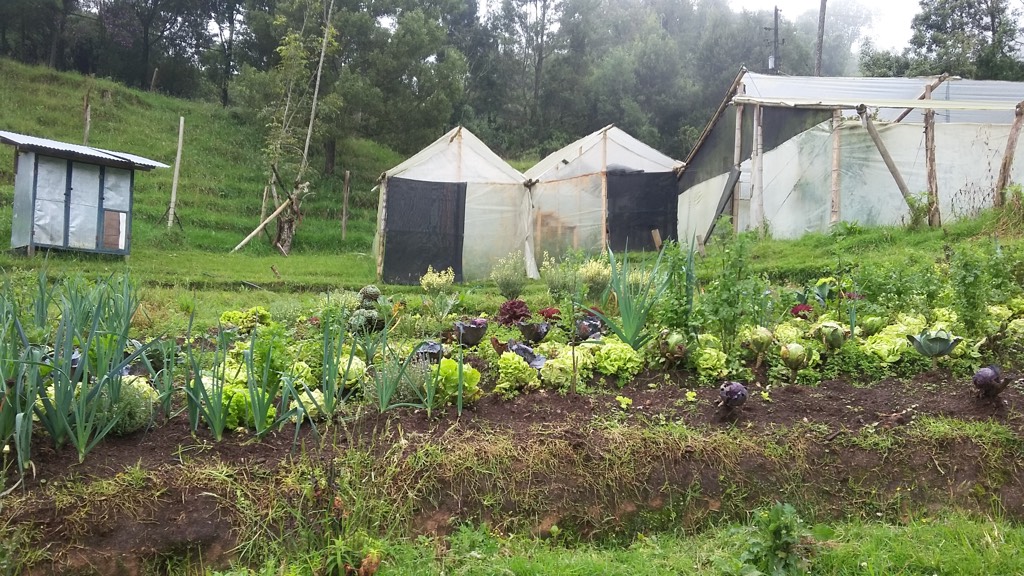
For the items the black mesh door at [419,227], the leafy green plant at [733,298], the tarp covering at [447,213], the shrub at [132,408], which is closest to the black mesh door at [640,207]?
the tarp covering at [447,213]

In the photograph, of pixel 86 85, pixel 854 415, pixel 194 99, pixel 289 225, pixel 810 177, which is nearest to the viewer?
pixel 854 415

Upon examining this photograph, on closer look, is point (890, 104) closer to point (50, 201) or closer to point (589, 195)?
point (589, 195)

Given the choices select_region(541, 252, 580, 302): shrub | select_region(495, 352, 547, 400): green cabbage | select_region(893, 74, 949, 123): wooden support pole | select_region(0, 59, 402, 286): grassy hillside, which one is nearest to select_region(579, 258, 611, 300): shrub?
select_region(541, 252, 580, 302): shrub

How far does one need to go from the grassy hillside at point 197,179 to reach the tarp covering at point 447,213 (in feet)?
3.06

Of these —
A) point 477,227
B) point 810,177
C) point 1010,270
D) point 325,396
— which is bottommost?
point 325,396

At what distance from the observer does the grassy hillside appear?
1299 centimetres

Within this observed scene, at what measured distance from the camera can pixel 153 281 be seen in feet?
30.0

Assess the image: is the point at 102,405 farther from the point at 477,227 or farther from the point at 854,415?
the point at 477,227

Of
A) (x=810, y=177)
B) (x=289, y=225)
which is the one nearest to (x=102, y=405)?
(x=810, y=177)

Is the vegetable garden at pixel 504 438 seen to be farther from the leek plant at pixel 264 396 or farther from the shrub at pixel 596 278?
the shrub at pixel 596 278

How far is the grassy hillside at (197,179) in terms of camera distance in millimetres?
12992

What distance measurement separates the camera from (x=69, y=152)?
1078 centimetres

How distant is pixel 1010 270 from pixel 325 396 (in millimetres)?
4178

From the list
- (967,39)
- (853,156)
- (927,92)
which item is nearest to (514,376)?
(853,156)
